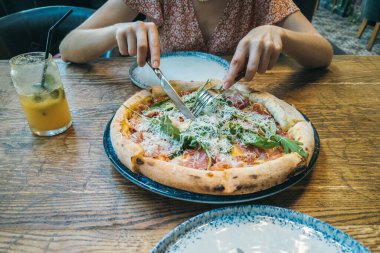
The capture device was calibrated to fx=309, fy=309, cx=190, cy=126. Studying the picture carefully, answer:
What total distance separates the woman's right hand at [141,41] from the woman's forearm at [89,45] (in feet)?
0.83

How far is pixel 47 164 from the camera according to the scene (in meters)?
1.00

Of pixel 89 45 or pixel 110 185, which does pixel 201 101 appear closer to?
pixel 110 185

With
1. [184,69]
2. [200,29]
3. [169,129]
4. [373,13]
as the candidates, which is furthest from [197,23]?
[373,13]

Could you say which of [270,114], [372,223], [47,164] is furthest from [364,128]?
[47,164]

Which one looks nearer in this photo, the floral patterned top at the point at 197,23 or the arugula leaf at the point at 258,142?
the arugula leaf at the point at 258,142

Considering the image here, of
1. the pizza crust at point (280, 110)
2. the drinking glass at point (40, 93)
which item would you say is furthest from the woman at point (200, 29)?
the drinking glass at point (40, 93)

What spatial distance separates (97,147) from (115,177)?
182 mm

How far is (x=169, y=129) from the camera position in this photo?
101cm

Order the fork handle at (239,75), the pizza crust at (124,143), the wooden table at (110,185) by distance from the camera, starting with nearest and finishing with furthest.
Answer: the wooden table at (110,185), the pizza crust at (124,143), the fork handle at (239,75)

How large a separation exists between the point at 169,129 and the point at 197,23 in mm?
1086

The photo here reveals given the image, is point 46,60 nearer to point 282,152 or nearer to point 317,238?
point 282,152

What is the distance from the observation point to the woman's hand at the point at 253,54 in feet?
3.90

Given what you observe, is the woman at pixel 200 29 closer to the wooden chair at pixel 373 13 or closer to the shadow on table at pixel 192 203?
the shadow on table at pixel 192 203

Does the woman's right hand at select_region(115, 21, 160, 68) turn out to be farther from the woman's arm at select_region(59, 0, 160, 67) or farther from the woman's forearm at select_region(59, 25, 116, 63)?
the woman's forearm at select_region(59, 25, 116, 63)
